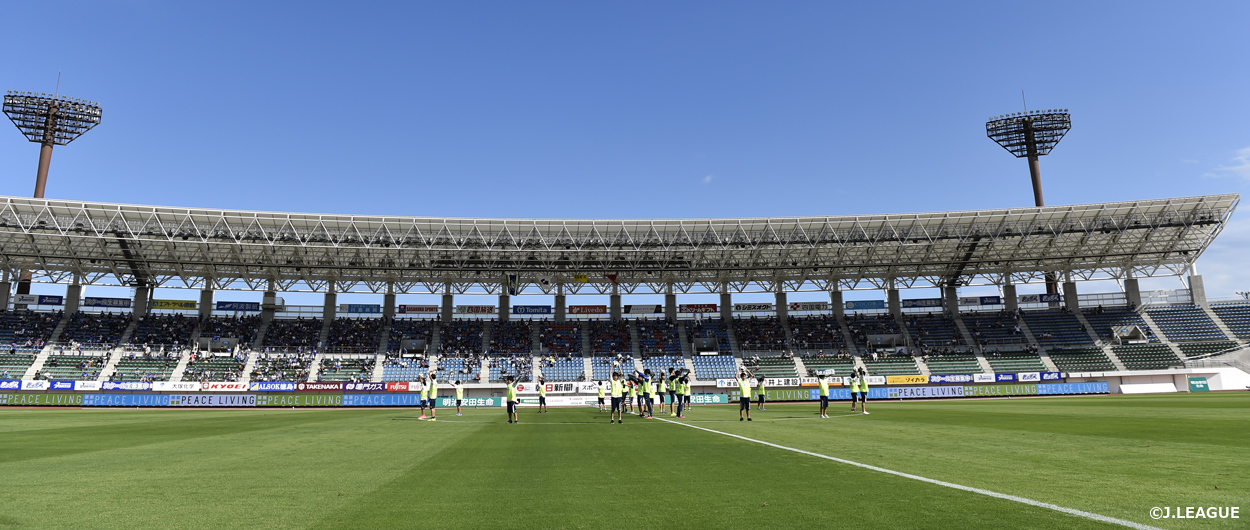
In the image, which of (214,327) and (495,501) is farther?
(214,327)

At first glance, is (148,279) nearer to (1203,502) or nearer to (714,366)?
(714,366)

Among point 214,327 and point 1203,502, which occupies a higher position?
point 214,327

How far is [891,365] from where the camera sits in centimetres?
4956

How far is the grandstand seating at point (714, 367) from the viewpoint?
4917 centimetres

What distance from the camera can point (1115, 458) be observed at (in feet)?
26.1

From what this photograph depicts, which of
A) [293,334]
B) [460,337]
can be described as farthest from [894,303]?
[293,334]

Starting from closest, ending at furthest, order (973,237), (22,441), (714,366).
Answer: (22,441) → (973,237) → (714,366)

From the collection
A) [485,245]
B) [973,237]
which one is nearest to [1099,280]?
[973,237]

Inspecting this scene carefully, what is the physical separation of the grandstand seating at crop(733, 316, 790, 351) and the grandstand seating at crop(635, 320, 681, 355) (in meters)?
6.04

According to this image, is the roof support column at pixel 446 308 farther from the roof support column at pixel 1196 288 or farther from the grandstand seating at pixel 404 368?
the roof support column at pixel 1196 288

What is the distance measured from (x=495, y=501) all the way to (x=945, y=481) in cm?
469

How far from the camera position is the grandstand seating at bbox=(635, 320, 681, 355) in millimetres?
54312

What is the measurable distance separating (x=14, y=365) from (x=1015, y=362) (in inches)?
3007

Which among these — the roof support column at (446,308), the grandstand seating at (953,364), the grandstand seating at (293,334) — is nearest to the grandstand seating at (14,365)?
the grandstand seating at (293,334)
